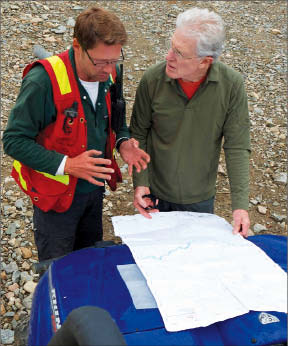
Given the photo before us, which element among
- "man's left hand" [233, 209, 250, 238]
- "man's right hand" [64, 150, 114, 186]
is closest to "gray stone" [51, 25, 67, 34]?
"man's right hand" [64, 150, 114, 186]

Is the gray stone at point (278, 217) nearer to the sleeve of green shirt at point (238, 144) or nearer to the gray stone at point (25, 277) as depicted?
the sleeve of green shirt at point (238, 144)

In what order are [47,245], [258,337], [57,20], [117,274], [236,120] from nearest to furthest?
[258,337] → [117,274] → [236,120] → [47,245] → [57,20]

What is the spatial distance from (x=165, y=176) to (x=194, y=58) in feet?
2.80

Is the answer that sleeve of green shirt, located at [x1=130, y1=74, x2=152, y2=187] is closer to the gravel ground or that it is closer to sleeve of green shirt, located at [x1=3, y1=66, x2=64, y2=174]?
sleeve of green shirt, located at [x1=3, y1=66, x2=64, y2=174]

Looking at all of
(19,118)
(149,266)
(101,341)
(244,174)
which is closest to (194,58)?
(244,174)

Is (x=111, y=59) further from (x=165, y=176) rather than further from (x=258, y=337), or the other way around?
(x=258, y=337)

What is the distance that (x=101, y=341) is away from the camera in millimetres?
1129

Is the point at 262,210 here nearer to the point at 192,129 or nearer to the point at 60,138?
the point at 192,129

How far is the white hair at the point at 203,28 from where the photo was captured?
2.42 meters

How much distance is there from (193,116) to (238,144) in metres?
0.34

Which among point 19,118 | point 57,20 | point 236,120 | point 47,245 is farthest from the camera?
point 57,20

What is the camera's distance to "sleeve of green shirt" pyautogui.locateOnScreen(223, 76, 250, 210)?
2705 millimetres

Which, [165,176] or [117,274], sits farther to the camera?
[165,176]

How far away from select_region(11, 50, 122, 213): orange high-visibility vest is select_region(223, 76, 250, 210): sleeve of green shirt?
75 cm
